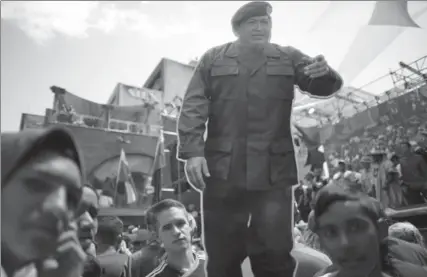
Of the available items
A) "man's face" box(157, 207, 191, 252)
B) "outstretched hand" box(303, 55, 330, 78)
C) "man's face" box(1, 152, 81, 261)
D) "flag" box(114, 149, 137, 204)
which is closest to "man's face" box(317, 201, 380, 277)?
"outstretched hand" box(303, 55, 330, 78)

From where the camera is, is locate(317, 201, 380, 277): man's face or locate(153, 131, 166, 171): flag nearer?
locate(317, 201, 380, 277): man's face

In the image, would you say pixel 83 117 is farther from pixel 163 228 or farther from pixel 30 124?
pixel 163 228

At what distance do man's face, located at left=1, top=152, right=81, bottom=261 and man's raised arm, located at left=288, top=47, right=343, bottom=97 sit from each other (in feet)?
4.00

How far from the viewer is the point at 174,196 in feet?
7.68

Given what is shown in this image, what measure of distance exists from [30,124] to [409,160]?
2.33 m

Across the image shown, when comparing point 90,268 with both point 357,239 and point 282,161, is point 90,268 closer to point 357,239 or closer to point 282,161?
point 282,161

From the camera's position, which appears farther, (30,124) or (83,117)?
(83,117)

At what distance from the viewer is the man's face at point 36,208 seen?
40.8 inches

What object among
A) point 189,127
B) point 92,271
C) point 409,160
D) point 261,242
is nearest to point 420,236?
point 409,160

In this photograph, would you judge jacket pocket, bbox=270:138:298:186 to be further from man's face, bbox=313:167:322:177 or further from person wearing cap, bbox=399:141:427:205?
person wearing cap, bbox=399:141:427:205

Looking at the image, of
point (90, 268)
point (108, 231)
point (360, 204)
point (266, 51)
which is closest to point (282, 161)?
point (360, 204)

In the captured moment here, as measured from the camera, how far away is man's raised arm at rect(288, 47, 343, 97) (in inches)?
67.6

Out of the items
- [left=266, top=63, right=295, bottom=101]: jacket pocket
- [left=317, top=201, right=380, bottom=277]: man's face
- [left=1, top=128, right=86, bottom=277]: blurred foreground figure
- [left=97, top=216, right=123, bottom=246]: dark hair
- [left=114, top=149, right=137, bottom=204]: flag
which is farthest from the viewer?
[left=114, top=149, right=137, bottom=204]: flag

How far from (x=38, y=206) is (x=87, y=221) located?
1035 mm
